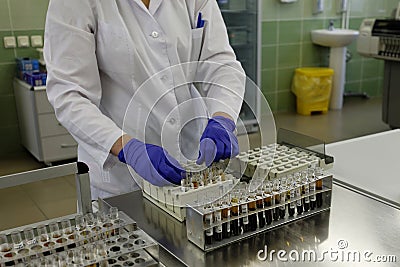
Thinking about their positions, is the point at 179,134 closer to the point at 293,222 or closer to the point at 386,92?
the point at 293,222

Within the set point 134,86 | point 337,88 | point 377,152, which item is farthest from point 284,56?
point 134,86

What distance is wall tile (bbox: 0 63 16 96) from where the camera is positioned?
364 centimetres

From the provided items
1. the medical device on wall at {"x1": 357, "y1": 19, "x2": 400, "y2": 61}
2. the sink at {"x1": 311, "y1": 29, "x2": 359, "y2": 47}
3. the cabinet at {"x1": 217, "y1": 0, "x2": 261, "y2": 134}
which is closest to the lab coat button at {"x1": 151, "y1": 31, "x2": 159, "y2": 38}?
the cabinet at {"x1": 217, "y1": 0, "x2": 261, "y2": 134}

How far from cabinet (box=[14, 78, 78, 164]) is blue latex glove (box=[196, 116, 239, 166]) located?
2438 millimetres

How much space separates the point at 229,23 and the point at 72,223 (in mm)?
3522

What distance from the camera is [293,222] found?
41.9 inches

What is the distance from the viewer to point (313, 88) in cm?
470

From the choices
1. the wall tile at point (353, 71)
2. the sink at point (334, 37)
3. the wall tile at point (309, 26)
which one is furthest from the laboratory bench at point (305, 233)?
the wall tile at point (353, 71)

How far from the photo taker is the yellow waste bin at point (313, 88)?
184 inches

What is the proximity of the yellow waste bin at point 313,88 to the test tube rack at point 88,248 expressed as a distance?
157 inches

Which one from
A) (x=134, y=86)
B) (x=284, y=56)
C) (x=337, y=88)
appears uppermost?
(x=134, y=86)

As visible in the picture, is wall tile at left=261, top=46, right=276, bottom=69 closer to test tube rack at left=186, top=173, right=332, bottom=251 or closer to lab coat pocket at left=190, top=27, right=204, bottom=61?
lab coat pocket at left=190, top=27, right=204, bottom=61

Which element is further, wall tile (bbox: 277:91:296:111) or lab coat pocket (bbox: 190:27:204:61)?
wall tile (bbox: 277:91:296:111)

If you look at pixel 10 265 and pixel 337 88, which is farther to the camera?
pixel 337 88
